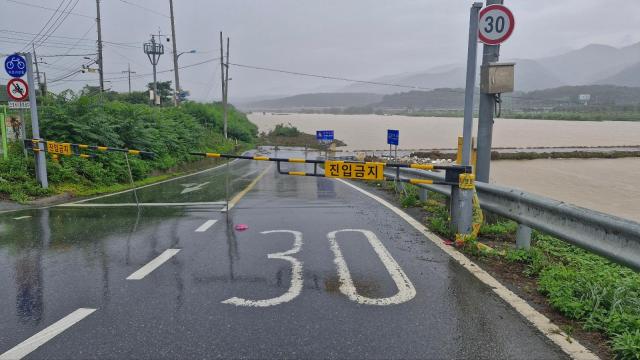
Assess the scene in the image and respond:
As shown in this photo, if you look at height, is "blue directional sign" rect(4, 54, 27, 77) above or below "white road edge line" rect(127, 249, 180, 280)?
above

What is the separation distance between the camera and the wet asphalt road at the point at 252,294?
138 inches

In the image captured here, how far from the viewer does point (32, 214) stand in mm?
9492

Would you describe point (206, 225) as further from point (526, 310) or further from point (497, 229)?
point (526, 310)

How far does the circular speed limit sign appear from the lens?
6789mm

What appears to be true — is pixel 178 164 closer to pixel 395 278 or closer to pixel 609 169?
pixel 395 278

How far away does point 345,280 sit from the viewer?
197 inches

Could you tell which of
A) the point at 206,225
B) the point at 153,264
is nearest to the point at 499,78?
the point at 206,225

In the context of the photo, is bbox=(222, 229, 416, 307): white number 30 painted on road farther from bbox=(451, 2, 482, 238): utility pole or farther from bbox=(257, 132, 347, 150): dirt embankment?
bbox=(257, 132, 347, 150): dirt embankment

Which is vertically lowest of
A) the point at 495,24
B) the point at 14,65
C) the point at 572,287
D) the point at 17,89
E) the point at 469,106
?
the point at 572,287

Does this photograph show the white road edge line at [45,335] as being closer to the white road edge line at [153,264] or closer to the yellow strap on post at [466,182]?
the white road edge line at [153,264]

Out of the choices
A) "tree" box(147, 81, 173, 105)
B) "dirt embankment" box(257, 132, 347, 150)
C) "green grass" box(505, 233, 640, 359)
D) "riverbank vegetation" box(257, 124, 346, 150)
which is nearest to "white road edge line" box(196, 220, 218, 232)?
"green grass" box(505, 233, 640, 359)

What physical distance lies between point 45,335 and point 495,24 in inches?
269

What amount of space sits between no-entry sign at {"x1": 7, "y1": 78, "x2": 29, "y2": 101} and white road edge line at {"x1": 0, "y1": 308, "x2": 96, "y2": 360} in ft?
32.4

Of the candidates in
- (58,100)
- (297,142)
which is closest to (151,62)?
(297,142)
